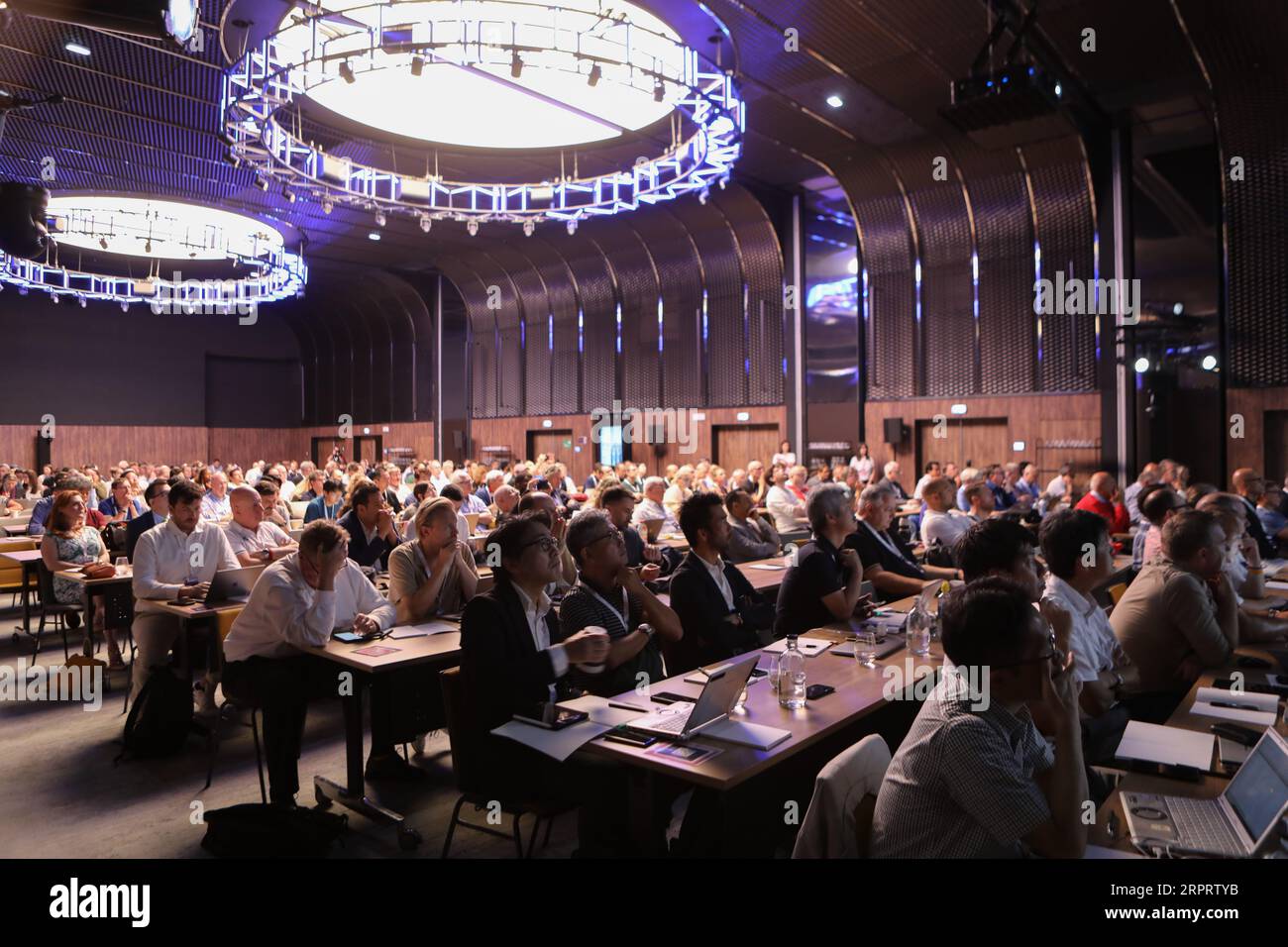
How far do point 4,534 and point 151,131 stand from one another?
5.94 meters

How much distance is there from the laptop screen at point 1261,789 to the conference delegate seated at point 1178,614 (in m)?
1.57

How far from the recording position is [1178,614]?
3477mm

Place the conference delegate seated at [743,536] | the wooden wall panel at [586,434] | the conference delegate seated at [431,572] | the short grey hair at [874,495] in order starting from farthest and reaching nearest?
the wooden wall panel at [586,434] < the conference delegate seated at [743,536] < the short grey hair at [874,495] < the conference delegate seated at [431,572]

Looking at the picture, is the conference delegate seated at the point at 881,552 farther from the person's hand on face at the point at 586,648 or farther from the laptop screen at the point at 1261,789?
the laptop screen at the point at 1261,789

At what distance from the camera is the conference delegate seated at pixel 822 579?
4.29m

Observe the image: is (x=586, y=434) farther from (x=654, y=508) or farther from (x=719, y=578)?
(x=719, y=578)

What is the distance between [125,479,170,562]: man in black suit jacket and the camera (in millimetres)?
6820

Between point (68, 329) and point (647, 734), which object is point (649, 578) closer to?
point (647, 734)

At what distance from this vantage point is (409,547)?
463cm

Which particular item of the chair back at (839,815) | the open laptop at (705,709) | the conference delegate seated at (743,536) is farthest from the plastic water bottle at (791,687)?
the conference delegate seated at (743,536)

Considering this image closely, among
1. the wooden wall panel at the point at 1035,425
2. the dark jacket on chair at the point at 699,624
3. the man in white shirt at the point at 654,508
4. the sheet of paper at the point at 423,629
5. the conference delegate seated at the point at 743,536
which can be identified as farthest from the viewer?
the wooden wall panel at the point at 1035,425

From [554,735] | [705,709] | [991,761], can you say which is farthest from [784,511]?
[991,761]

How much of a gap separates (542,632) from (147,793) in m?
2.54
